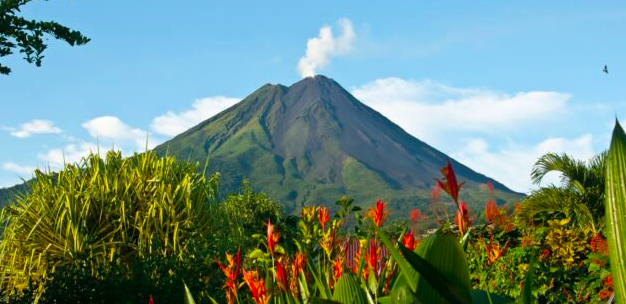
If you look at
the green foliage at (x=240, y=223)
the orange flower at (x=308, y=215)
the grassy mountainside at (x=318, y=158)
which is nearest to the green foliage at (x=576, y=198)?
the green foliage at (x=240, y=223)

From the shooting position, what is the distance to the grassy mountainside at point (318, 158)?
6093 inches

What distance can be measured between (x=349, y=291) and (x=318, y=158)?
178229 millimetres

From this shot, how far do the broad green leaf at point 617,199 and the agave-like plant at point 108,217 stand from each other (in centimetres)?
569

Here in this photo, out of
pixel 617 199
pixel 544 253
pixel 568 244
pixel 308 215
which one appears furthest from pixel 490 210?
→ pixel 617 199

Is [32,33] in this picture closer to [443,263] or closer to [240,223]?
[240,223]

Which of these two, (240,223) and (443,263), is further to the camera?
Result: (240,223)

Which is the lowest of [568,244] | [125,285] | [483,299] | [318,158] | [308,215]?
[125,285]

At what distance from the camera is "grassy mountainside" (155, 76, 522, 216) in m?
155

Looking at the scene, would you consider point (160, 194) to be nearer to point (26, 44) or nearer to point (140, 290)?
point (140, 290)

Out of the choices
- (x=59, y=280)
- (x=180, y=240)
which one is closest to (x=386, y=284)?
(x=59, y=280)

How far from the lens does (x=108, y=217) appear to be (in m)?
6.85

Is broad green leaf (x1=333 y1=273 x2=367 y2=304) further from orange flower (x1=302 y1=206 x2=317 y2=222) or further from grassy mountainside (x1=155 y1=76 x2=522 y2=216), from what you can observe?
grassy mountainside (x1=155 y1=76 x2=522 y2=216)

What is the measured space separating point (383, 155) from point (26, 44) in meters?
176

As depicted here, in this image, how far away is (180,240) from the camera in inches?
265
